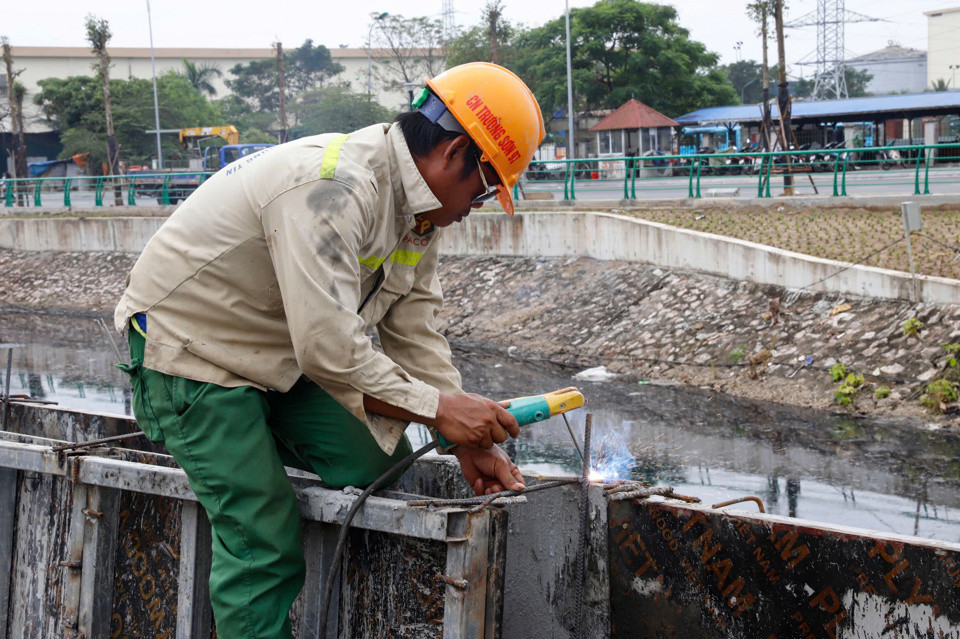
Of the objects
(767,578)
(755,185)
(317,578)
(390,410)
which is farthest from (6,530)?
(755,185)

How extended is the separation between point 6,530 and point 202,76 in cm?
8169

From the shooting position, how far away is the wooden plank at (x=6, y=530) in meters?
3.28

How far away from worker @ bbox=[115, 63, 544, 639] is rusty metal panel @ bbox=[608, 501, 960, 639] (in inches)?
23.7

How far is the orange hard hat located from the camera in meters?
2.58

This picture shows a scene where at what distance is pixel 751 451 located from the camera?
7.57 meters

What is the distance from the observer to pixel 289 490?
2.64m

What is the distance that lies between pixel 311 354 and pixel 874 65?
366ft

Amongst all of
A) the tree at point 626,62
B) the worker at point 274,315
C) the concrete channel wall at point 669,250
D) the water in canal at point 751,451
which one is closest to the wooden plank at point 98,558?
the worker at point 274,315

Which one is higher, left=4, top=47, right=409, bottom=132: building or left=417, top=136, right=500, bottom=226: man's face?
left=4, top=47, right=409, bottom=132: building

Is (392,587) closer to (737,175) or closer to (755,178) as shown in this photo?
(737,175)

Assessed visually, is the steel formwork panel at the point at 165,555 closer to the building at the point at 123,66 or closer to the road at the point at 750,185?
the road at the point at 750,185

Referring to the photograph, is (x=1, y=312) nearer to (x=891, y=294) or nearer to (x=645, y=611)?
(x=891, y=294)

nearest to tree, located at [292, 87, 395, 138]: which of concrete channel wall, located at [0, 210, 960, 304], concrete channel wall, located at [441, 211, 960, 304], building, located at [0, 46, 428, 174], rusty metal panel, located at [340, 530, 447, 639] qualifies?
building, located at [0, 46, 428, 174]

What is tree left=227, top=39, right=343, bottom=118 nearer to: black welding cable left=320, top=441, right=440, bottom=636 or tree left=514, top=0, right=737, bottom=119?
tree left=514, top=0, right=737, bottom=119
